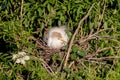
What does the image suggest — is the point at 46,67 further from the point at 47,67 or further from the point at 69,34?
the point at 69,34

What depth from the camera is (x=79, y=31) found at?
12.4 ft

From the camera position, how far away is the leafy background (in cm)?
352

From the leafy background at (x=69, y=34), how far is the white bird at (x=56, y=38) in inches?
2.1

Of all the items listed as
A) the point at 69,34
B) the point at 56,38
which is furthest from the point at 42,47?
the point at 69,34

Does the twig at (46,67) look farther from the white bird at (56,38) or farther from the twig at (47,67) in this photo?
the white bird at (56,38)

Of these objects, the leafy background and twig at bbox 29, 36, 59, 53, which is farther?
twig at bbox 29, 36, 59, 53

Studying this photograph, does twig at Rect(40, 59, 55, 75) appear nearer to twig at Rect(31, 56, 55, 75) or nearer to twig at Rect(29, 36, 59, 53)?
twig at Rect(31, 56, 55, 75)

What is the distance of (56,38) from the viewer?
12.6 ft

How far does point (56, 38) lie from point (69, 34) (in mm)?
116

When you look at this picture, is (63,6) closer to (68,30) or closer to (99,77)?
(68,30)

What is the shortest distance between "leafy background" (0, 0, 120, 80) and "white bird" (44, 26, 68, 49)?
0.05m

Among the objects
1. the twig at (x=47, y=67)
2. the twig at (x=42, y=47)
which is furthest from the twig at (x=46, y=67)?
the twig at (x=42, y=47)

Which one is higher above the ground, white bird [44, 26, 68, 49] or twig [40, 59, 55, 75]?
white bird [44, 26, 68, 49]

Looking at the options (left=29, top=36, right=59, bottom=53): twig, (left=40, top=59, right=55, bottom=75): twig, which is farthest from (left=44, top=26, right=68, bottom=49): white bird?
(left=40, top=59, right=55, bottom=75): twig
